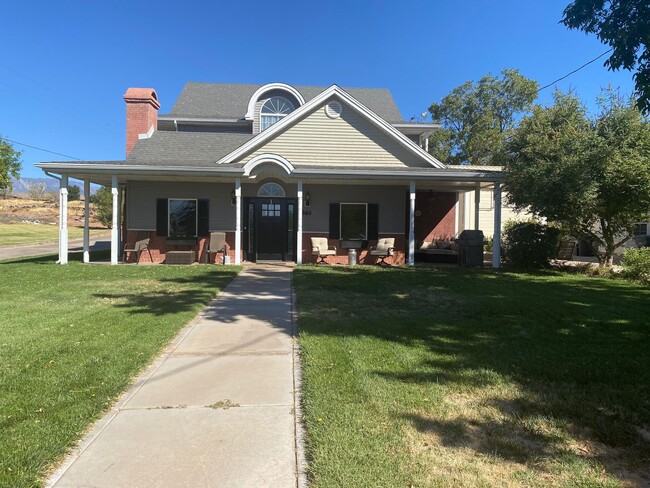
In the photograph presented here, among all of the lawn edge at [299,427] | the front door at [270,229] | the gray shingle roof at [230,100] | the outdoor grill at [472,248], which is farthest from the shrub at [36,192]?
the lawn edge at [299,427]

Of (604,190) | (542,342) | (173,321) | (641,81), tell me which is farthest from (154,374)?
(604,190)

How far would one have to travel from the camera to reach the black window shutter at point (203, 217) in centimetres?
1512

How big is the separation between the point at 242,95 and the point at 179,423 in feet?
69.3

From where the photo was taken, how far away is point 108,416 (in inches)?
136

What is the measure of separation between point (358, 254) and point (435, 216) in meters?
4.27

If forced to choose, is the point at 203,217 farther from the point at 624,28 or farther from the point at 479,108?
the point at 479,108

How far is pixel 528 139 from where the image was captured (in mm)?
13164

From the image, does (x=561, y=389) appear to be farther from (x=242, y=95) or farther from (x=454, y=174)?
(x=242, y=95)

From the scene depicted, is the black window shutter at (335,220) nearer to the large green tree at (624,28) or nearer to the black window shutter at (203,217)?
the black window shutter at (203,217)

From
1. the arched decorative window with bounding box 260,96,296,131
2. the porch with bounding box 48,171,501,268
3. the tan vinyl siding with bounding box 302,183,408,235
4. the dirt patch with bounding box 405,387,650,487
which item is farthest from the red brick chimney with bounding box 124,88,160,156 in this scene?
the dirt patch with bounding box 405,387,650,487

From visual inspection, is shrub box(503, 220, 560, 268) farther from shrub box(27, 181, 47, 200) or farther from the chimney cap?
shrub box(27, 181, 47, 200)

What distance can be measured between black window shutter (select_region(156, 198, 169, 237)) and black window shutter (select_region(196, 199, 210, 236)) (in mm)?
1078

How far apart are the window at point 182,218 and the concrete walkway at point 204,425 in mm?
9969

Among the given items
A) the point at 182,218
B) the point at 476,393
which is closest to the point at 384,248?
the point at 182,218
